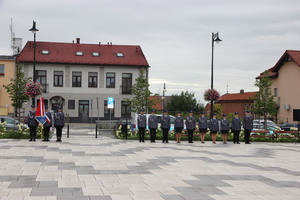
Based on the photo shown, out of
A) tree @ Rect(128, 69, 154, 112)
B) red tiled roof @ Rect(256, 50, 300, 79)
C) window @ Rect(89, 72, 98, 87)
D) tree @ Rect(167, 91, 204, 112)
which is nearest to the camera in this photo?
tree @ Rect(128, 69, 154, 112)

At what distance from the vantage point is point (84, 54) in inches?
1965

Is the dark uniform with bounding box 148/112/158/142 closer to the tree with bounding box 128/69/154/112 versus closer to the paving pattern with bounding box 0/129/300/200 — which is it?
the paving pattern with bounding box 0/129/300/200

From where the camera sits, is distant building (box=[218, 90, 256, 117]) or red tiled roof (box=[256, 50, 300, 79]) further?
distant building (box=[218, 90, 256, 117])

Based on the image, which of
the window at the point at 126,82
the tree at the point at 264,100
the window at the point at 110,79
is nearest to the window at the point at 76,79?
the window at the point at 110,79

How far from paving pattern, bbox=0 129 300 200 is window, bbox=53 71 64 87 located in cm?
3507

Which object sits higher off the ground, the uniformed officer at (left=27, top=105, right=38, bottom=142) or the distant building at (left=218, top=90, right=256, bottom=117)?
the distant building at (left=218, top=90, right=256, bottom=117)

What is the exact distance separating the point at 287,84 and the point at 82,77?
23850 mm

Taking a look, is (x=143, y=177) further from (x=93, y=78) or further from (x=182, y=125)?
(x=93, y=78)

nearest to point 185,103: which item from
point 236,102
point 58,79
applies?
point 236,102

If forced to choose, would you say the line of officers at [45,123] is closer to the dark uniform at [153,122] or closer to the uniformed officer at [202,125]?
the dark uniform at [153,122]

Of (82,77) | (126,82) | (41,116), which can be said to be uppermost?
(82,77)

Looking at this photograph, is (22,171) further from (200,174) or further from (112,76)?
(112,76)

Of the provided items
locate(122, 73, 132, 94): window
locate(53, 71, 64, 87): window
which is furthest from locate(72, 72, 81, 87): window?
locate(122, 73, 132, 94): window

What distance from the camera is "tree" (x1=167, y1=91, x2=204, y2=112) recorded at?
65.9m
